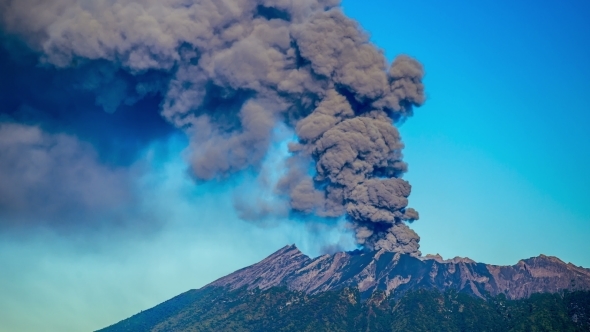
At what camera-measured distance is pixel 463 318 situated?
91.9 metres

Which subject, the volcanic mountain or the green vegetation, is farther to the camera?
the volcanic mountain

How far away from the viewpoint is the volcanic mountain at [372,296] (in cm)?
9081

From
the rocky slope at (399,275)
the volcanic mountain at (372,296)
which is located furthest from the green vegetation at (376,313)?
the rocky slope at (399,275)

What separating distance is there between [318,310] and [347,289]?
7152 millimetres

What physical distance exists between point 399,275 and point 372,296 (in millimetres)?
5392

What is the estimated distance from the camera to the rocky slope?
345 ft

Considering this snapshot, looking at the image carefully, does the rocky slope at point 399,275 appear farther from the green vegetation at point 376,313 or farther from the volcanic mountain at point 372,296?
the green vegetation at point 376,313

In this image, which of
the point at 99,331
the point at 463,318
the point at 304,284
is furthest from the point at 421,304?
the point at 99,331

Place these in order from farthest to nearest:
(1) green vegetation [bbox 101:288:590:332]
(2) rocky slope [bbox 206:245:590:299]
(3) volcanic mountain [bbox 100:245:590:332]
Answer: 1. (2) rocky slope [bbox 206:245:590:299]
2. (3) volcanic mountain [bbox 100:245:590:332]
3. (1) green vegetation [bbox 101:288:590:332]

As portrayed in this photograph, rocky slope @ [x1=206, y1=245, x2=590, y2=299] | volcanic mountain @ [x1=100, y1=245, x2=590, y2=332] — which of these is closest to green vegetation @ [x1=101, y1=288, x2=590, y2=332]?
volcanic mountain @ [x1=100, y1=245, x2=590, y2=332]

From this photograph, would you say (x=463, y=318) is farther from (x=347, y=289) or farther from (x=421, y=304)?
(x=347, y=289)

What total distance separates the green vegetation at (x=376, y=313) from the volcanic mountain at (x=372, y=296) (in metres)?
0.14

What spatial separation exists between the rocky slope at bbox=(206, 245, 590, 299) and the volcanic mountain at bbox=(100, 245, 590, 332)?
175 millimetres

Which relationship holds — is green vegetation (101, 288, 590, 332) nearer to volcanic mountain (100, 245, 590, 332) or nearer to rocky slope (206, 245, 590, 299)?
volcanic mountain (100, 245, 590, 332)
